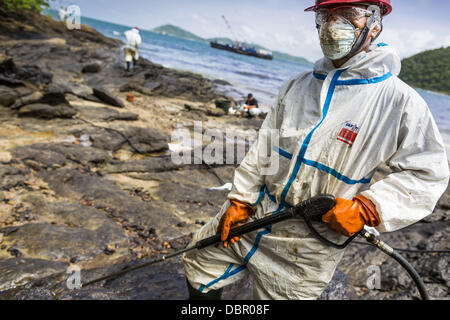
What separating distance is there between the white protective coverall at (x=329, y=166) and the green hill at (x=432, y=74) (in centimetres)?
6831

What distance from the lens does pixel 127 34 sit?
1564 centimetres

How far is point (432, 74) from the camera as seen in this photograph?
61.7 metres

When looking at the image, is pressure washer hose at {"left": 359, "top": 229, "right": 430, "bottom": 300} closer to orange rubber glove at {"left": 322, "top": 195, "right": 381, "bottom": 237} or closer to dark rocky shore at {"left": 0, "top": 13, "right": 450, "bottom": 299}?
orange rubber glove at {"left": 322, "top": 195, "right": 381, "bottom": 237}

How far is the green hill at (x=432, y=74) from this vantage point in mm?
60500

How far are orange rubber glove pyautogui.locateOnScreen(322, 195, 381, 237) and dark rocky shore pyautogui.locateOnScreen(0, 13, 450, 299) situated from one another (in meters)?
1.83

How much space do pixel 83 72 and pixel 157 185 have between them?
45.3 feet

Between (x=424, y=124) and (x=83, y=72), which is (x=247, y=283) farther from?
(x=83, y=72)

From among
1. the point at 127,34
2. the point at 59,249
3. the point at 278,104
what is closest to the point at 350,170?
the point at 278,104

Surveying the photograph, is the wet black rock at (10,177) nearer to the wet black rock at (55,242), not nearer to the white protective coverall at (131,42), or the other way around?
the wet black rock at (55,242)

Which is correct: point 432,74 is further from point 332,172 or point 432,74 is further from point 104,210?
point 332,172

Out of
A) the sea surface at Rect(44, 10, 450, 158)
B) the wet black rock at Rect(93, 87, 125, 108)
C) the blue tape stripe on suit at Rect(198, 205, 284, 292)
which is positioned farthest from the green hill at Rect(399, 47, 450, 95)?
the blue tape stripe on suit at Rect(198, 205, 284, 292)

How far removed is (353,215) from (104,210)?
358cm

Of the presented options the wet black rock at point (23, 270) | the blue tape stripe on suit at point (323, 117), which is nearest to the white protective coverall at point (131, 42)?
the wet black rock at point (23, 270)

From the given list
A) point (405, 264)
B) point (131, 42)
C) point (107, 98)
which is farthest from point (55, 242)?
point (131, 42)
